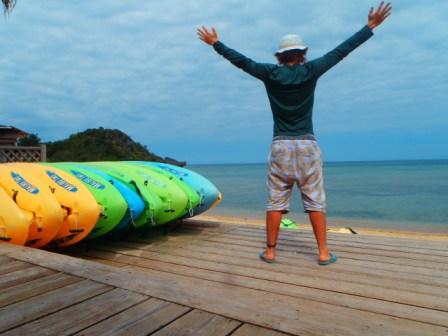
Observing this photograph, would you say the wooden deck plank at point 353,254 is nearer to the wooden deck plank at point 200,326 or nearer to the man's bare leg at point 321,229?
the man's bare leg at point 321,229

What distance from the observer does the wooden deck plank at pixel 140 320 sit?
1503 millimetres

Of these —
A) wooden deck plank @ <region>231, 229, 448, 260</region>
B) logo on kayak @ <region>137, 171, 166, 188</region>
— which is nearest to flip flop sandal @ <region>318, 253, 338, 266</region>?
wooden deck plank @ <region>231, 229, 448, 260</region>

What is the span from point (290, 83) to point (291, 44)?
1.00 ft

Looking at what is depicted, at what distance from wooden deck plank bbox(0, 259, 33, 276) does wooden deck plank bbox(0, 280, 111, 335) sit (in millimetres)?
559

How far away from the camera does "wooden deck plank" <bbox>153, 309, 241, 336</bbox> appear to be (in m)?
1.49

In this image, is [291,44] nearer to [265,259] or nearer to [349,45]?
[349,45]

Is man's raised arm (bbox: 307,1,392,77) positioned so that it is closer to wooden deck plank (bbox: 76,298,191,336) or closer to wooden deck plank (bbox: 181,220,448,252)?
wooden deck plank (bbox: 181,220,448,252)

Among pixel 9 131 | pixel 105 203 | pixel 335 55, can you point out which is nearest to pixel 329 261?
pixel 335 55

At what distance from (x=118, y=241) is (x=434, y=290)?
10.0 feet

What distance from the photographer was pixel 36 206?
3.37m

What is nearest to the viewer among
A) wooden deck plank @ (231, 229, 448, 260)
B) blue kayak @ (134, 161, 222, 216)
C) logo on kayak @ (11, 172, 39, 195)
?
wooden deck plank @ (231, 229, 448, 260)

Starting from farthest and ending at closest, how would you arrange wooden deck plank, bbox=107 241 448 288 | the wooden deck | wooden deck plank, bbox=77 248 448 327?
wooden deck plank, bbox=107 241 448 288, wooden deck plank, bbox=77 248 448 327, the wooden deck

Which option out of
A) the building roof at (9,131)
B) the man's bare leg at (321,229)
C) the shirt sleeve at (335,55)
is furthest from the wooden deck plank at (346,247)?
the building roof at (9,131)

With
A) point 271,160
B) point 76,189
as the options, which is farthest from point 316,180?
point 76,189
